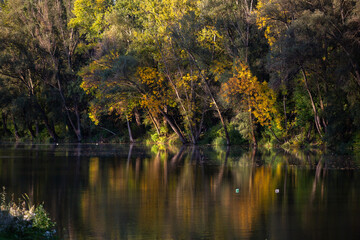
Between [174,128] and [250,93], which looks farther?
[174,128]

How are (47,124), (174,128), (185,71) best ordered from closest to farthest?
(185,71) < (174,128) < (47,124)

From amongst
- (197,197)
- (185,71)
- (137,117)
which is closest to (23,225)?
(197,197)

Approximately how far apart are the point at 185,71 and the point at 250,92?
9.65m

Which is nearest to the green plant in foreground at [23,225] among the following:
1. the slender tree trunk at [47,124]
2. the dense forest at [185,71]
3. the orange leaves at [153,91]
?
the dense forest at [185,71]

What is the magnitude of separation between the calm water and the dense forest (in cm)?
942

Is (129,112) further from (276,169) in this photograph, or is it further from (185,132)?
(276,169)

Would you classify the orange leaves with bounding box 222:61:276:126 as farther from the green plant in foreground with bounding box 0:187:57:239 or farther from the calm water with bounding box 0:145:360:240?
the green plant in foreground with bounding box 0:187:57:239

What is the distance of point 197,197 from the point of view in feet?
66.1

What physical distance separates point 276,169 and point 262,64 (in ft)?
65.7

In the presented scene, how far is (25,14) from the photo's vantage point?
6881 centimetres

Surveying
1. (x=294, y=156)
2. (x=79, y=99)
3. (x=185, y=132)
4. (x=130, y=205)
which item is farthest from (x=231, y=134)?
(x=130, y=205)

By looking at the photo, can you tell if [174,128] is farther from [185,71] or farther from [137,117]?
[137,117]

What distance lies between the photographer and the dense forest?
40.4 meters

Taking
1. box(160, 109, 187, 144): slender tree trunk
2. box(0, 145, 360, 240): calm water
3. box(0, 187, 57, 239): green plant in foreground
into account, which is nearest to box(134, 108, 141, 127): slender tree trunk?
box(160, 109, 187, 144): slender tree trunk
